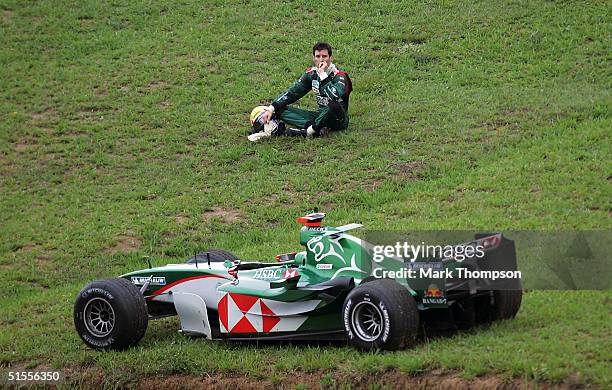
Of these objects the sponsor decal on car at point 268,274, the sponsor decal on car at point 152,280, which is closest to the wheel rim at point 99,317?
the sponsor decal on car at point 152,280

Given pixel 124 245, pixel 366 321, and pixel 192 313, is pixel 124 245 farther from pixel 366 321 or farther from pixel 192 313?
pixel 366 321

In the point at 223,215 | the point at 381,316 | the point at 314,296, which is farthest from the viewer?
the point at 223,215

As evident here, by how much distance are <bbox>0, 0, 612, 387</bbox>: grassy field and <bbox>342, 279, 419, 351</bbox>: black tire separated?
241 millimetres

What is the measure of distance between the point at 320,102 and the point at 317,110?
37.7 inches

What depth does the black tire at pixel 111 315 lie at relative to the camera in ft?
36.2

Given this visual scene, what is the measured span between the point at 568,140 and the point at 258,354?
823 cm

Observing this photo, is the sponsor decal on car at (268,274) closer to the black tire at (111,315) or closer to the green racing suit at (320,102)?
the black tire at (111,315)

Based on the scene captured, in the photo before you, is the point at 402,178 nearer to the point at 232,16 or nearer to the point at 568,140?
the point at 568,140

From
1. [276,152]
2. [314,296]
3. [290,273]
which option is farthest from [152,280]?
[276,152]

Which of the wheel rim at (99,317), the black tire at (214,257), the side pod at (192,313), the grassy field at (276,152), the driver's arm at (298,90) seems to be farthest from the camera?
the driver's arm at (298,90)

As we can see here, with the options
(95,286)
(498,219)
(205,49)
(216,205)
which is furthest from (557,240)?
(205,49)

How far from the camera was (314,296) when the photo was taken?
33.9 feet

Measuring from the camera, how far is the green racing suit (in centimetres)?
1833

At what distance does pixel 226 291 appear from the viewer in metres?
11.0
